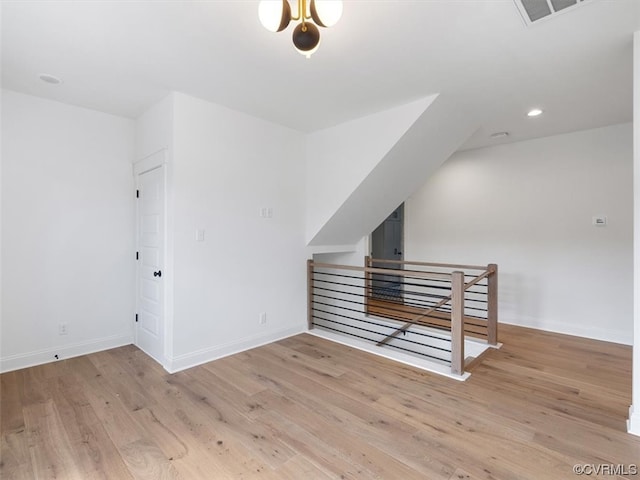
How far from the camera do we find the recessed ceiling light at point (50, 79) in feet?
8.39

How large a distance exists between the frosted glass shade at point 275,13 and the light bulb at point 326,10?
0.39ft

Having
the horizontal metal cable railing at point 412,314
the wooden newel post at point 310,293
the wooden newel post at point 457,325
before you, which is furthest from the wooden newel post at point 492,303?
the wooden newel post at point 310,293

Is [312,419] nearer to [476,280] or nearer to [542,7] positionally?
[476,280]

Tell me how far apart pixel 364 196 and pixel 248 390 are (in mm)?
2356

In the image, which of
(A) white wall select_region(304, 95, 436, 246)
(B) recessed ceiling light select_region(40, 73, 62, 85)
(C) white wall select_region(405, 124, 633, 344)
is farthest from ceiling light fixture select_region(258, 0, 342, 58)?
(C) white wall select_region(405, 124, 633, 344)

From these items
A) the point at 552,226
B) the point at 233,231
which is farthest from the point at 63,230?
the point at 552,226

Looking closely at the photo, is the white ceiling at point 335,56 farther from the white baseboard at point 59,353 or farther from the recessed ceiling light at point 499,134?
the white baseboard at point 59,353

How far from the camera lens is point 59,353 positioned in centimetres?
313

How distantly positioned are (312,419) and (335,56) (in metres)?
2.52

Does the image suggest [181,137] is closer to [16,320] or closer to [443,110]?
[16,320]

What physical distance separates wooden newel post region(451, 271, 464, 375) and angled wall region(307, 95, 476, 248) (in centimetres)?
138

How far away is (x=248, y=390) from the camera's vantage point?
2535 millimetres

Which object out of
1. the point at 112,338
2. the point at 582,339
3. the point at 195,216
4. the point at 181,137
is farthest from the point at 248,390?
the point at 582,339

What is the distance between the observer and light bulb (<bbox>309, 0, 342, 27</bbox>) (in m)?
1.43
